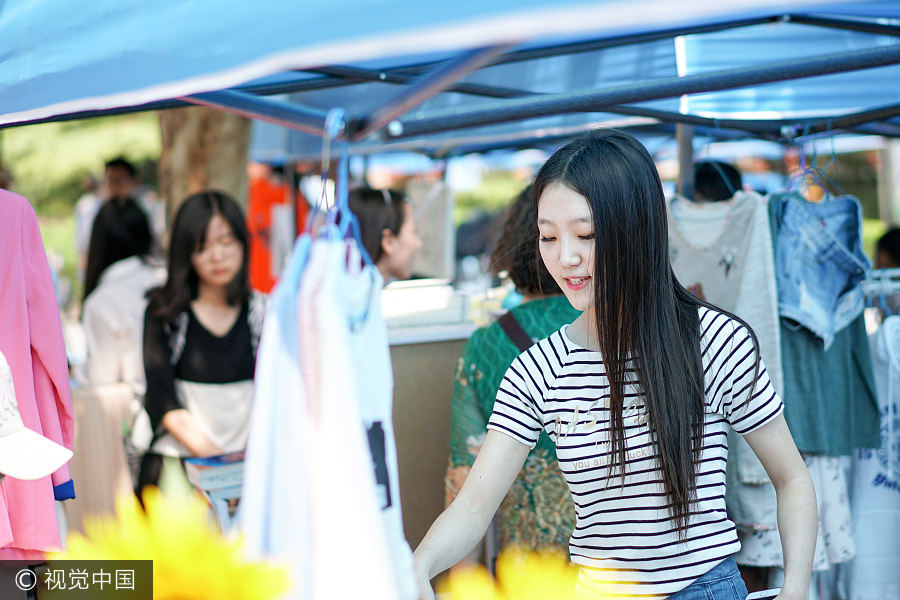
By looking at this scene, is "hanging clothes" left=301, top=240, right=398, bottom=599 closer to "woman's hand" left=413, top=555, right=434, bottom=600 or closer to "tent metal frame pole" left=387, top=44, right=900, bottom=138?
"woman's hand" left=413, top=555, right=434, bottom=600

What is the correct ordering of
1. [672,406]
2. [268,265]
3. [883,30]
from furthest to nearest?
[268,265] → [883,30] → [672,406]

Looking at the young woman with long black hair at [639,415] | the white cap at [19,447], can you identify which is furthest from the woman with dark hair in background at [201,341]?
the young woman with long black hair at [639,415]

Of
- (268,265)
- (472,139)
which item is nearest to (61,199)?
(268,265)

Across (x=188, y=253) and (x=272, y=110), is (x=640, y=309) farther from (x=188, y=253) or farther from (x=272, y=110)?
(x=188, y=253)

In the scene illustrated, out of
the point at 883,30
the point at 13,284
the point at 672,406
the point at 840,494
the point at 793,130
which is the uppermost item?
the point at 883,30

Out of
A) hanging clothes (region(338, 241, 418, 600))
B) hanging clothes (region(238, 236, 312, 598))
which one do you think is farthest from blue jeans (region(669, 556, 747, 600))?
hanging clothes (region(238, 236, 312, 598))

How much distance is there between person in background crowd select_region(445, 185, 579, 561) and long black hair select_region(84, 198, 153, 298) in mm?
2601

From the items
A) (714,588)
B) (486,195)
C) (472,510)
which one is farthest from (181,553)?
(486,195)

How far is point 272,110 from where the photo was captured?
1341mm

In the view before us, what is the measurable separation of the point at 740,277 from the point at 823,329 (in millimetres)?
303

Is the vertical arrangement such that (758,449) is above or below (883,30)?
below

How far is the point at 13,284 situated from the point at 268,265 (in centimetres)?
527

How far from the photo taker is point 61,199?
60.0 ft

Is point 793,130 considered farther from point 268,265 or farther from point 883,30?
point 268,265
